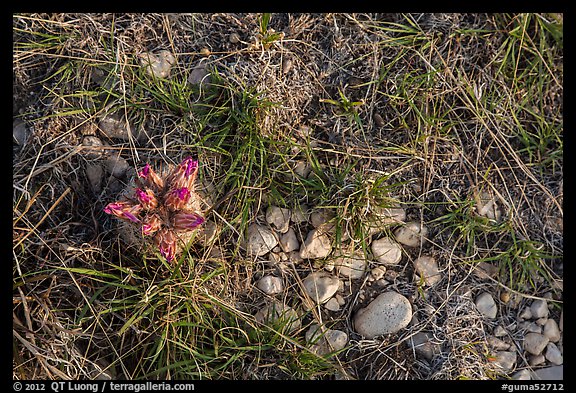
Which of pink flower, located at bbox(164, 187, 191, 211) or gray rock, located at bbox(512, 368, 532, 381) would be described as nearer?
pink flower, located at bbox(164, 187, 191, 211)

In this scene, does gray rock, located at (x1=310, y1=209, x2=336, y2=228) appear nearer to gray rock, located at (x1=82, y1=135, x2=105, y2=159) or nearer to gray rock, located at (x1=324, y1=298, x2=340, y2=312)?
gray rock, located at (x1=324, y1=298, x2=340, y2=312)

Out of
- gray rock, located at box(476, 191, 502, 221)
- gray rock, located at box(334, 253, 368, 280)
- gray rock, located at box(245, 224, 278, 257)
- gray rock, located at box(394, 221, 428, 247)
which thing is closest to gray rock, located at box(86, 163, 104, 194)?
gray rock, located at box(245, 224, 278, 257)

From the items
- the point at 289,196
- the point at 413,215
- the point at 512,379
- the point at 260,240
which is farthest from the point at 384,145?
the point at 512,379

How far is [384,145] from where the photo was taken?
2633 millimetres

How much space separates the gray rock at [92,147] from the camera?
2.49 m

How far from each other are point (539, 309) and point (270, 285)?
141cm

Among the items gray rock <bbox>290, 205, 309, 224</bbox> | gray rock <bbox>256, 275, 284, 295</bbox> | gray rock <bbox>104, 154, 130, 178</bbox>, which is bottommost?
gray rock <bbox>256, 275, 284, 295</bbox>

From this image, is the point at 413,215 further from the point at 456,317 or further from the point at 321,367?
the point at 321,367

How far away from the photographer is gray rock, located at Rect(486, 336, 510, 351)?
256cm

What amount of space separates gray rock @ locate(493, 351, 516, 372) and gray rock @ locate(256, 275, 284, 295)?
3.76 feet

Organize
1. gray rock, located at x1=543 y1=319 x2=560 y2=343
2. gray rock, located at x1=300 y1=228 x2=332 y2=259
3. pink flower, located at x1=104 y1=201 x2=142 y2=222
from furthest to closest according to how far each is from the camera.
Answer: gray rock, located at x1=543 y1=319 x2=560 y2=343 < gray rock, located at x1=300 y1=228 x2=332 y2=259 < pink flower, located at x1=104 y1=201 x2=142 y2=222

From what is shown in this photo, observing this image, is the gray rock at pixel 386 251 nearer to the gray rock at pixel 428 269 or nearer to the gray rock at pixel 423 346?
the gray rock at pixel 428 269

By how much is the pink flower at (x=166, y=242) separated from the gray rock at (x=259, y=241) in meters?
0.43

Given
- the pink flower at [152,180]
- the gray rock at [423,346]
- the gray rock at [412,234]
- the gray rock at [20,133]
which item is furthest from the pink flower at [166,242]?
the gray rock at [423,346]
